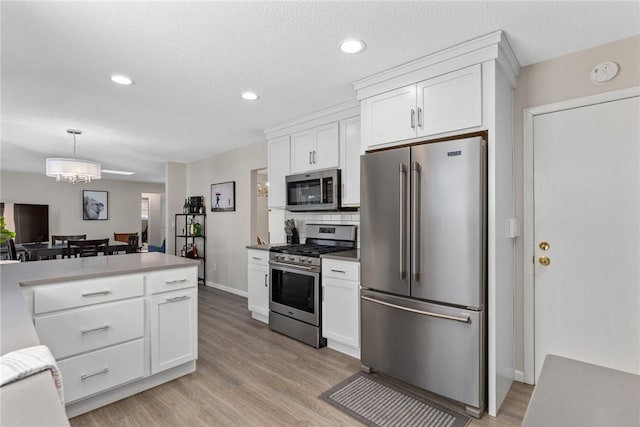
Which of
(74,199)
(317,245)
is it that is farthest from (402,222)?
(74,199)

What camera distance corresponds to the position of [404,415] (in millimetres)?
2027

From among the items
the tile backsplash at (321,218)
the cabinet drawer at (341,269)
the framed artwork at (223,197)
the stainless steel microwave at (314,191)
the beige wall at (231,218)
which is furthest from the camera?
the framed artwork at (223,197)

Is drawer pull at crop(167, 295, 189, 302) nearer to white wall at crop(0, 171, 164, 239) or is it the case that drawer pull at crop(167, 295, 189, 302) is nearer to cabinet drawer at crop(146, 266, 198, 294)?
cabinet drawer at crop(146, 266, 198, 294)

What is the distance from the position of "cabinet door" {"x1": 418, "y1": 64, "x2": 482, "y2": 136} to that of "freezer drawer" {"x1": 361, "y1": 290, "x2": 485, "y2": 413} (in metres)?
1.23

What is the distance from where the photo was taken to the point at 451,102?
86.1 inches

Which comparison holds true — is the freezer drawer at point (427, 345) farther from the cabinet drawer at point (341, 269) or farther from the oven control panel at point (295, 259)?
the oven control panel at point (295, 259)

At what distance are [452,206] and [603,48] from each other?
1.46 metres

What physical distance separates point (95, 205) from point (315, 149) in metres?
7.90

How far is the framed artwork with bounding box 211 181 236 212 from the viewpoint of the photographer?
5.29 meters

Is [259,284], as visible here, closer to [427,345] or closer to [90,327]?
[90,327]

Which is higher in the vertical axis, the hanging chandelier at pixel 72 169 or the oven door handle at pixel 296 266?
the hanging chandelier at pixel 72 169

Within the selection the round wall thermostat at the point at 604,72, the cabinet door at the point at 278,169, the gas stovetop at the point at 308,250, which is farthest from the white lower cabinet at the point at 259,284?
the round wall thermostat at the point at 604,72

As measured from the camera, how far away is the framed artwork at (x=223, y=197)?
529 centimetres

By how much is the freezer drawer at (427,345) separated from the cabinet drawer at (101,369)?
1.66 metres
